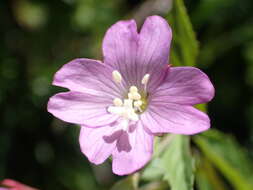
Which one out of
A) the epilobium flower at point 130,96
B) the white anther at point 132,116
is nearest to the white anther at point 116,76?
the epilobium flower at point 130,96

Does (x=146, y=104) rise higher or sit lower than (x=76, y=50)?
lower

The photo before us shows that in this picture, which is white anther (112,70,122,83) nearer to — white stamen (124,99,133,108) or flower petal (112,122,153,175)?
white stamen (124,99,133,108)

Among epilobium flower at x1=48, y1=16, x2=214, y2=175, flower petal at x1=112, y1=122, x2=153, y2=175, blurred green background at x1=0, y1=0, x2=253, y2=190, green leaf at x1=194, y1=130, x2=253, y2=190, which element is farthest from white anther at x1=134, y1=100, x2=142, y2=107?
blurred green background at x1=0, y1=0, x2=253, y2=190

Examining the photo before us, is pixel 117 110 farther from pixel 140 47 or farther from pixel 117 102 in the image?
pixel 140 47

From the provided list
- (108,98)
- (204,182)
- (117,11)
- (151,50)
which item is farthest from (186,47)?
(117,11)

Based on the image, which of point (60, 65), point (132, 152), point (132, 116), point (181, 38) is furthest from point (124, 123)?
point (60, 65)

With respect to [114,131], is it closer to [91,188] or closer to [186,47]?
[186,47]

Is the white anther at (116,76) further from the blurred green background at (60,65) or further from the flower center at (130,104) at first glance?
the blurred green background at (60,65)
